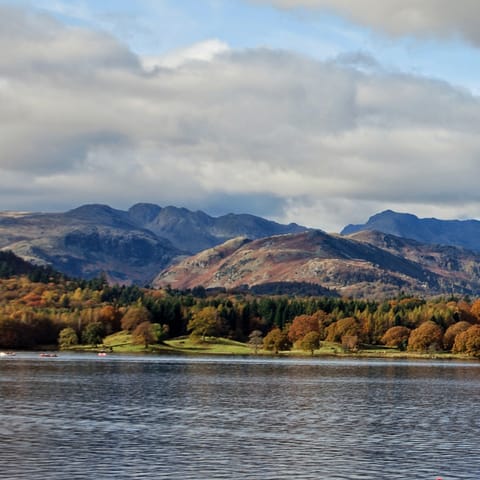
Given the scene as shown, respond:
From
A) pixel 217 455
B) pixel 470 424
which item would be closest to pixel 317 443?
pixel 217 455

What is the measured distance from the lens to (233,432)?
3925 inches

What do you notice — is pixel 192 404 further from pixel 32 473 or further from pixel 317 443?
pixel 32 473

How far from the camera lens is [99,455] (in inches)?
3172

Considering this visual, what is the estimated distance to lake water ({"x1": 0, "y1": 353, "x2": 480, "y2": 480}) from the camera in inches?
2970

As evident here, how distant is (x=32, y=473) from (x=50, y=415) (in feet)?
136

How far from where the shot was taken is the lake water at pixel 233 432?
75.4 metres

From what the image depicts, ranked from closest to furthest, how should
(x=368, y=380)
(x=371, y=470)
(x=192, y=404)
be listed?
(x=371, y=470)
(x=192, y=404)
(x=368, y=380)

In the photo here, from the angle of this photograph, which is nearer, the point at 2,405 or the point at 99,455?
the point at 99,455

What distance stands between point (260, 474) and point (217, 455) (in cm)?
1051

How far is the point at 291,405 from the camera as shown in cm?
13412

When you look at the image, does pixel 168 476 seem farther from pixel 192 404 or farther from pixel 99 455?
pixel 192 404

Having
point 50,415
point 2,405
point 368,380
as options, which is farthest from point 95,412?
point 368,380

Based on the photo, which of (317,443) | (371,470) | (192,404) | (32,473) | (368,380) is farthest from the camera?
(368,380)

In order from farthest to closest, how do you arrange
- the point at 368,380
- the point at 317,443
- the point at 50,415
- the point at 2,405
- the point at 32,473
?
the point at 368,380 → the point at 2,405 → the point at 50,415 → the point at 317,443 → the point at 32,473
